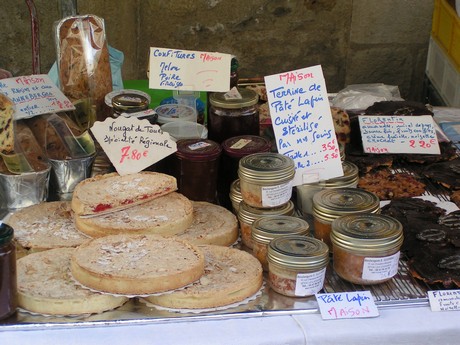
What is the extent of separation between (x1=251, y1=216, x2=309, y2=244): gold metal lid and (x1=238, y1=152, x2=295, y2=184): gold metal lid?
0.10 meters

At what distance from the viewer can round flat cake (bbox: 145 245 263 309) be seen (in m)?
1.82

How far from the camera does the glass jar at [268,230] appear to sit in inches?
78.5

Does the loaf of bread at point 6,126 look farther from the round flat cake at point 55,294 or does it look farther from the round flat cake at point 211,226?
the round flat cake at point 211,226

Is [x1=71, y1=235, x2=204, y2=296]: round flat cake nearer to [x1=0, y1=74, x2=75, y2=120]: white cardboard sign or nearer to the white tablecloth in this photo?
the white tablecloth

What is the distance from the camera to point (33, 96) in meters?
2.38

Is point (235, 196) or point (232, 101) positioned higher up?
point (232, 101)

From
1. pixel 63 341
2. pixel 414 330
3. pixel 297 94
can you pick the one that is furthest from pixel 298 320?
pixel 297 94

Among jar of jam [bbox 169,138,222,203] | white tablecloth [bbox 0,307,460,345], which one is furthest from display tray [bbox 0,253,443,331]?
jar of jam [bbox 169,138,222,203]

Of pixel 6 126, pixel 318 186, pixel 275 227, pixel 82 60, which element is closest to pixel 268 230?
pixel 275 227

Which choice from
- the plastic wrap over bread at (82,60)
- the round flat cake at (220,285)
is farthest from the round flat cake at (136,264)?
the plastic wrap over bread at (82,60)

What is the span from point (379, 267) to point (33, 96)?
1.18 m

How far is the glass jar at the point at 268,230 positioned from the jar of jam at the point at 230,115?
452 millimetres

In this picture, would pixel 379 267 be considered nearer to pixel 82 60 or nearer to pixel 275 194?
pixel 275 194

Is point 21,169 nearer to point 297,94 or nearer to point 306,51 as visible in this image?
point 297,94
